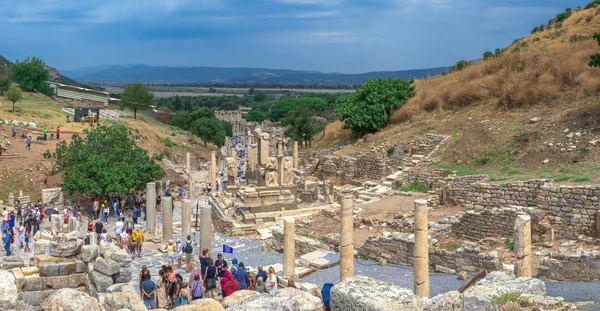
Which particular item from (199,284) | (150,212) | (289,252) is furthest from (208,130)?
(199,284)

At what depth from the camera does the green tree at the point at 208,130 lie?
2623 inches

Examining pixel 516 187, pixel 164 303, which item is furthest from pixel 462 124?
pixel 164 303

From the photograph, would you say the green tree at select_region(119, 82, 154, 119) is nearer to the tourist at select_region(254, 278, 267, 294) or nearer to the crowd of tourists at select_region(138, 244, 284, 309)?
the crowd of tourists at select_region(138, 244, 284, 309)

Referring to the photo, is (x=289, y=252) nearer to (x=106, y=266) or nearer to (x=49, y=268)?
(x=106, y=266)

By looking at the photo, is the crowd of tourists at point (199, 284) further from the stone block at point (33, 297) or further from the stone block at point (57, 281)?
the stone block at point (33, 297)

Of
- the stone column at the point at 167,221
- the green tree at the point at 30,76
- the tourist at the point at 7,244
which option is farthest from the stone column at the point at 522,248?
the green tree at the point at 30,76

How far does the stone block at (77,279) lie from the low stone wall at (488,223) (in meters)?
10.5

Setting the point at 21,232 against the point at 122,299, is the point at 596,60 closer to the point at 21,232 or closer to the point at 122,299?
the point at 122,299

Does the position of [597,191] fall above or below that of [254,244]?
above

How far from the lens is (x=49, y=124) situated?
151 ft

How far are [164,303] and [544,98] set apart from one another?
20566 millimetres

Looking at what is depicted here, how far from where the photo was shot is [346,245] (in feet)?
46.6

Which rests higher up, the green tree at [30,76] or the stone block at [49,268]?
the green tree at [30,76]

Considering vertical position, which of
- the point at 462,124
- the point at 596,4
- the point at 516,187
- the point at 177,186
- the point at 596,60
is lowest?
the point at 177,186
